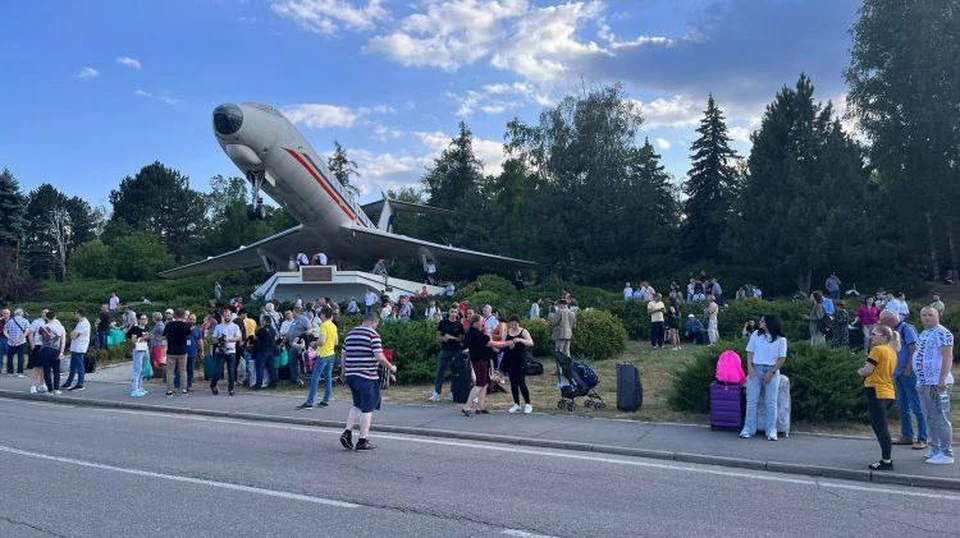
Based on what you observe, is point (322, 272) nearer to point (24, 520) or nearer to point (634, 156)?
point (634, 156)

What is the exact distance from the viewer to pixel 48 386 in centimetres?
1582

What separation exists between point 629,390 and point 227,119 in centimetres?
2302

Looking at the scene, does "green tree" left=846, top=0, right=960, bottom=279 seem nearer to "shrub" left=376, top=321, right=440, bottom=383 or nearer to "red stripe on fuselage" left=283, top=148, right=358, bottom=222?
"red stripe on fuselage" left=283, top=148, right=358, bottom=222

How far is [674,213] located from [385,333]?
111 ft

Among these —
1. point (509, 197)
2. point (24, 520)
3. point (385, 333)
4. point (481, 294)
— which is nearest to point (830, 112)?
point (481, 294)

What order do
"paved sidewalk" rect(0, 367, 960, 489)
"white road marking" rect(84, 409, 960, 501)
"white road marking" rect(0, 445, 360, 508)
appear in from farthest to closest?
"paved sidewalk" rect(0, 367, 960, 489), "white road marking" rect(84, 409, 960, 501), "white road marking" rect(0, 445, 360, 508)

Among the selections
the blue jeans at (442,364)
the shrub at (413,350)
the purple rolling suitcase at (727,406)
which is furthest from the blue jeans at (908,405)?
the shrub at (413,350)

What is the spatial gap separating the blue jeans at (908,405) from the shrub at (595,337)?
9.41 metres

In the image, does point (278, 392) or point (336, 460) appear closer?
point (336, 460)

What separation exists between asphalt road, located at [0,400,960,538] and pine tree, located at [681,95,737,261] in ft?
117

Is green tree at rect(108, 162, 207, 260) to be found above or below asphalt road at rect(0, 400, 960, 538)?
above

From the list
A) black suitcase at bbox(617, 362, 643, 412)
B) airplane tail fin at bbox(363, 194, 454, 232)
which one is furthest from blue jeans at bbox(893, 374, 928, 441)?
airplane tail fin at bbox(363, 194, 454, 232)

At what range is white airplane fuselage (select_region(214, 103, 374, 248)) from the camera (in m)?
30.2

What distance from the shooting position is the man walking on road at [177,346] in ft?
47.3
